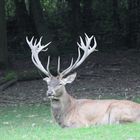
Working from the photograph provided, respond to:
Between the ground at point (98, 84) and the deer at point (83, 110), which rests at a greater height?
the deer at point (83, 110)

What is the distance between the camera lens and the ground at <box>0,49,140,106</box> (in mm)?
15883

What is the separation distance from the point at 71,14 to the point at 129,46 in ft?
9.99

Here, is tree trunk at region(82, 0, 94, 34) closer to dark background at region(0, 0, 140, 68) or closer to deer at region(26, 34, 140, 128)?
dark background at region(0, 0, 140, 68)

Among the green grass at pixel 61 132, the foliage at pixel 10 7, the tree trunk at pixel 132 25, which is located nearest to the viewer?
the green grass at pixel 61 132

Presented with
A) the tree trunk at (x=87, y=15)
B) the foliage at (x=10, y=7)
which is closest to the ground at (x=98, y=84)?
the tree trunk at (x=87, y=15)

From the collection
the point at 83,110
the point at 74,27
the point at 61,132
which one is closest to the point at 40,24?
the point at 74,27

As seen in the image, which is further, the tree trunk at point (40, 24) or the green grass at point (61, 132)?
the tree trunk at point (40, 24)

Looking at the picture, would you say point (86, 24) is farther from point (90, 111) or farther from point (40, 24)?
point (90, 111)

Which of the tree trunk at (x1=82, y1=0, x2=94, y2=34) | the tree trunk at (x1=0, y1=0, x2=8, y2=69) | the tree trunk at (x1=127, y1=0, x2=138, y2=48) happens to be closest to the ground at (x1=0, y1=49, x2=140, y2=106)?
the tree trunk at (x1=0, y1=0, x2=8, y2=69)

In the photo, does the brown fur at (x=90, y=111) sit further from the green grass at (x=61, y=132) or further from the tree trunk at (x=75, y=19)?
the tree trunk at (x=75, y=19)

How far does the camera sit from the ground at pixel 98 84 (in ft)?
52.1

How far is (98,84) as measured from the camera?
58.4 feet

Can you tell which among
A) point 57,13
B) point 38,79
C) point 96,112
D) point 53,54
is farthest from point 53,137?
point 57,13

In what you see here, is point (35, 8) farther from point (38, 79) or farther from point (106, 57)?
point (38, 79)
